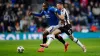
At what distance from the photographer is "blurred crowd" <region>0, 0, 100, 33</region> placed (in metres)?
28.8

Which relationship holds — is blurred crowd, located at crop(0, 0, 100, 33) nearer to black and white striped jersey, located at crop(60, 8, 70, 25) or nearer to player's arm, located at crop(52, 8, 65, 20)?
black and white striped jersey, located at crop(60, 8, 70, 25)

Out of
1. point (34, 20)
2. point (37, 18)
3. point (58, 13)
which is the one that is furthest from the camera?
point (37, 18)

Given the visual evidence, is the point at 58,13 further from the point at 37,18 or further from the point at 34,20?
the point at 37,18

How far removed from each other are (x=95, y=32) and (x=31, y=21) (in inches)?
211

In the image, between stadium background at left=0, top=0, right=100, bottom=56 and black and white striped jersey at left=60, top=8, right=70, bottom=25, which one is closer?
black and white striped jersey at left=60, top=8, right=70, bottom=25

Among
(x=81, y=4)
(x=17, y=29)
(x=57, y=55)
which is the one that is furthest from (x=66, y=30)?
(x=81, y=4)

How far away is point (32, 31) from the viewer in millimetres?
29344

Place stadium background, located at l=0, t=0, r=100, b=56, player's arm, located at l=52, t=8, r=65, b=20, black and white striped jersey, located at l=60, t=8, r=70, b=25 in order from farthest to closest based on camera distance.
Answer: stadium background, located at l=0, t=0, r=100, b=56
black and white striped jersey, located at l=60, t=8, r=70, b=25
player's arm, located at l=52, t=8, r=65, b=20

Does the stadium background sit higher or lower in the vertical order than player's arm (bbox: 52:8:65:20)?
higher

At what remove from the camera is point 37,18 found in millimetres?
30125

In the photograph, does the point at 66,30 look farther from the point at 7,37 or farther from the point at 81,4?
the point at 81,4

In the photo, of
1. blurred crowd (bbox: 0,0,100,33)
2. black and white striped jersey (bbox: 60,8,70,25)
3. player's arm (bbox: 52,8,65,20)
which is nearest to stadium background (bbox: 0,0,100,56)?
blurred crowd (bbox: 0,0,100,33)

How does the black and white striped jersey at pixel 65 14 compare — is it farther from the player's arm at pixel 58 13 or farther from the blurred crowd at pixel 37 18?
the blurred crowd at pixel 37 18

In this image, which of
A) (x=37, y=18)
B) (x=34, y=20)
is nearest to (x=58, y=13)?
(x=34, y=20)
